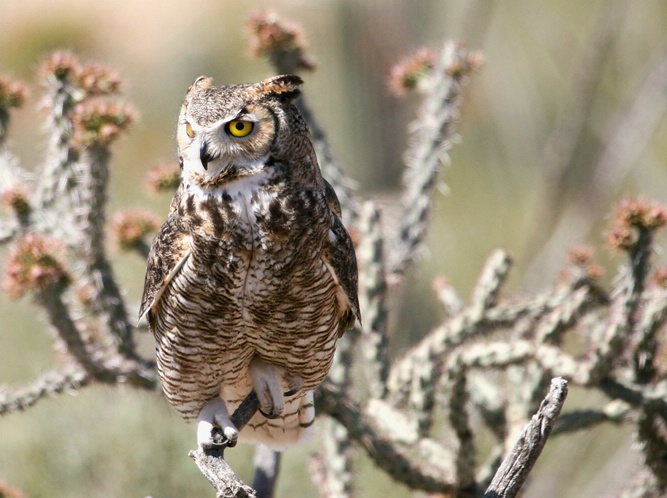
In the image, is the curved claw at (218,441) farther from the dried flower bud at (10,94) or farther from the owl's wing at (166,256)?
the dried flower bud at (10,94)

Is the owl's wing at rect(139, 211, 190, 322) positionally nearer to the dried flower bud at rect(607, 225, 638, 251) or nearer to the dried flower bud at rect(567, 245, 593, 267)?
the dried flower bud at rect(607, 225, 638, 251)

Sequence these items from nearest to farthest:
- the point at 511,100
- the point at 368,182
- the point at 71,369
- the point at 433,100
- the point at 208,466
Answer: the point at 208,466 < the point at 71,369 < the point at 433,100 < the point at 368,182 < the point at 511,100

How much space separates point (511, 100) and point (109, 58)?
7098mm

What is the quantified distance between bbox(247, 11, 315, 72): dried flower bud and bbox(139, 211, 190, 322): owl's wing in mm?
1339

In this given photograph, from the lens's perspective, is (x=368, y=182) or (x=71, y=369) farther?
(x=368, y=182)

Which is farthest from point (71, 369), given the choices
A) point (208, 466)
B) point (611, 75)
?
point (611, 75)

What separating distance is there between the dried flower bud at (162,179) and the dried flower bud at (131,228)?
144 mm

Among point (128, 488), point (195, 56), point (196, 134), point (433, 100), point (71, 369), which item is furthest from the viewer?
point (195, 56)

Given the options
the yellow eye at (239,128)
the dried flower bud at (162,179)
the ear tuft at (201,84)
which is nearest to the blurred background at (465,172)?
the dried flower bud at (162,179)

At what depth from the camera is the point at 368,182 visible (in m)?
8.37

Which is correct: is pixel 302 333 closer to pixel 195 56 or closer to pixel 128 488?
pixel 128 488

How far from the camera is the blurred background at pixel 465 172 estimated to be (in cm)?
575

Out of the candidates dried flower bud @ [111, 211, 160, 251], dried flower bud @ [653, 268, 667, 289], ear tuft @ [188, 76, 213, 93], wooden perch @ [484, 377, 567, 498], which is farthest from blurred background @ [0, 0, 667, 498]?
wooden perch @ [484, 377, 567, 498]

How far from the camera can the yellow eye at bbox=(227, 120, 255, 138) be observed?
279 cm
